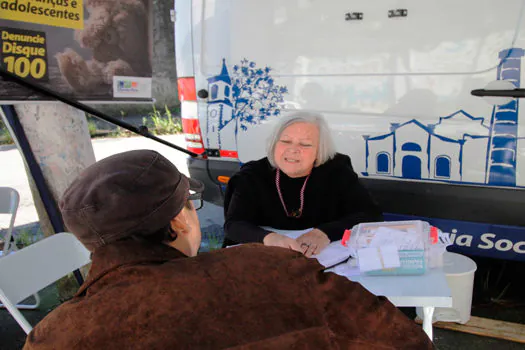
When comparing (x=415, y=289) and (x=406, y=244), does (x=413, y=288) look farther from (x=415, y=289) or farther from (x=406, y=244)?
(x=406, y=244)

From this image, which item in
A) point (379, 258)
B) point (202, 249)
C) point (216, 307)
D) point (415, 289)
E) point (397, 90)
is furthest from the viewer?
point (202, 249)

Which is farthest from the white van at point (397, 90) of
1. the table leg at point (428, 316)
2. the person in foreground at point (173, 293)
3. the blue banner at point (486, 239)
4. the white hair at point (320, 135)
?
the person in foreground at point (173, 293)

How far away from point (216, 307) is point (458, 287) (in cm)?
200

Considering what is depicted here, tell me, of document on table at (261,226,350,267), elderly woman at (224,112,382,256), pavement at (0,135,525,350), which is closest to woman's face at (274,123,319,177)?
elderly woman at (224,112,382,256)

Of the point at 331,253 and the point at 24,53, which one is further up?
the point at 24,53

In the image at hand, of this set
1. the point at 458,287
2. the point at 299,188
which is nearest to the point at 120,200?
the point at 299,188

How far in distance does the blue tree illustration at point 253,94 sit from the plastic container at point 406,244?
4.64 ft

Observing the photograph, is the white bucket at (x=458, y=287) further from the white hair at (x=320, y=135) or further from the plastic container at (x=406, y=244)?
the white hair at (x=320, y=135)

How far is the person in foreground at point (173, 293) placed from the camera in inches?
30.4

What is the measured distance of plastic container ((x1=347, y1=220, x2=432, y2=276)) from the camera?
1.58 meters

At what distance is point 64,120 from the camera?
259cm

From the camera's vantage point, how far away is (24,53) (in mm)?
1948

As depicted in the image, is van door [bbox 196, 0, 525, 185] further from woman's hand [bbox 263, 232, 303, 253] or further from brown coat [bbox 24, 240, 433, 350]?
brown coat [bbox 24, 240, 433, 350]

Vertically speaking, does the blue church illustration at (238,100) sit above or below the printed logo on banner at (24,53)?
below
